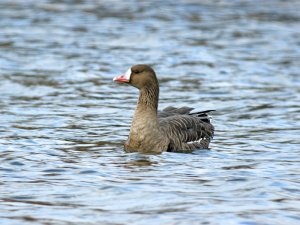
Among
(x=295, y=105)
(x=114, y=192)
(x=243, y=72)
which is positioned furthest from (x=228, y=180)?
(x=243, y=72)

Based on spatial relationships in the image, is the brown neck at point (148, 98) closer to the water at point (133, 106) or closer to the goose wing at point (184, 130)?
the goose wing at point (184, 130)

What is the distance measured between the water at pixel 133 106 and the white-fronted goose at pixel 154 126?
30cm

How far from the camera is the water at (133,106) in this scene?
11633 mm

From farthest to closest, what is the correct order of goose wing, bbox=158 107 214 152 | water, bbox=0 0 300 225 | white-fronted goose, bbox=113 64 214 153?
goose wing, bbox=158 107 214 152 → white-fronted goose, bbox=113 64 214 153 → water, bbox=0 0 300 225

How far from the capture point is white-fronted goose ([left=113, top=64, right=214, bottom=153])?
49.9 feet

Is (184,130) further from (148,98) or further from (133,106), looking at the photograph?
(133,106)

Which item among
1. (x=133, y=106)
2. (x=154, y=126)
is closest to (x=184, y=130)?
(x=154, y=126)

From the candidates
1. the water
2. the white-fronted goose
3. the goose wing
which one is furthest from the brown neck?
the water

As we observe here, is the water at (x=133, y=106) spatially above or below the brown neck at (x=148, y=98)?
below

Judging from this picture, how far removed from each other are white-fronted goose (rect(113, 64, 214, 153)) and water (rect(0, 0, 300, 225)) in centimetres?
30

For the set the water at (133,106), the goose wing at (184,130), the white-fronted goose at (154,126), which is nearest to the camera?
the water at (133,106)

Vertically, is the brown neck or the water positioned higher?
the brown neck

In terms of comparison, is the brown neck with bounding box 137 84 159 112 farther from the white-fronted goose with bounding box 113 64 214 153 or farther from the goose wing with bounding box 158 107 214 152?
the goose wing with bounding box 158 107 214 152

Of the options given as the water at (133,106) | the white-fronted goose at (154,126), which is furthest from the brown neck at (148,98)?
the water at (133,106)
